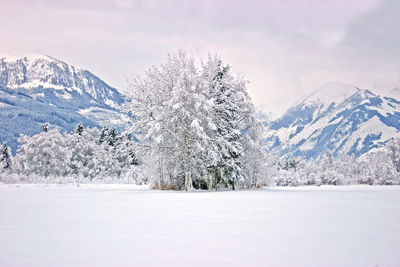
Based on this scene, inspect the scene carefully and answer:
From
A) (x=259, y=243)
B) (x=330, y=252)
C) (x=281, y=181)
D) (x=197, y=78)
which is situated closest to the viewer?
(x=330, y=252)

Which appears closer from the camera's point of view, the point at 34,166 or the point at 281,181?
the point at 34,166

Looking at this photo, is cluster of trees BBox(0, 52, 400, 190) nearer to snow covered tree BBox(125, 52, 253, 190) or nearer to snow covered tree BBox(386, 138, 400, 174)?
snow covered tree BBox(125, 52, 253, 190)

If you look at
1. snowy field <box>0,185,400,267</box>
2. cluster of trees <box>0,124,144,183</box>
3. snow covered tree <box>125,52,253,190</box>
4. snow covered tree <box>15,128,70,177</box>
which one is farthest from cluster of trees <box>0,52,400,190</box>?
snow covered tree <box>15,128,70,177</box>

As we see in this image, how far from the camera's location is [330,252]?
6.16 m

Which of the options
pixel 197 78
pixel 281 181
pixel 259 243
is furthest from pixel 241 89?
pixel 281 181

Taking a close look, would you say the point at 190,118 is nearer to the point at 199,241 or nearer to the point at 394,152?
the point at 199,241

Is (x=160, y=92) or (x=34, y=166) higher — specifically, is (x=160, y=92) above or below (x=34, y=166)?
above

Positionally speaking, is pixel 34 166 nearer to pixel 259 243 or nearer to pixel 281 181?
pixel 281 181

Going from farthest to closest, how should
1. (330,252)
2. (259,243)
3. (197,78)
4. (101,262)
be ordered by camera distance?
(197,78)
(259,243)
(330,252)
(101,262)

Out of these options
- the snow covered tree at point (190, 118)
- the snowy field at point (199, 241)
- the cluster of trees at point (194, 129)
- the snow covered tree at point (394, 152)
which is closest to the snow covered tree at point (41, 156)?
the cluster of trees at point (194, 129)

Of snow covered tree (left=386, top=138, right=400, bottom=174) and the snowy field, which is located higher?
snow covered tree (left=386, top=138, right=400, bottom=174)

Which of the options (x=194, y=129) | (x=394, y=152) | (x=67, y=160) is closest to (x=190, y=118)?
(x=194, y=129)

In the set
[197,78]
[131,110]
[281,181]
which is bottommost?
[281,181]

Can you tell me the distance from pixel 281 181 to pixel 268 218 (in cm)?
6918
